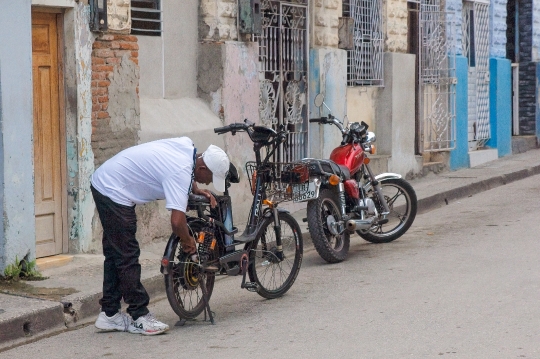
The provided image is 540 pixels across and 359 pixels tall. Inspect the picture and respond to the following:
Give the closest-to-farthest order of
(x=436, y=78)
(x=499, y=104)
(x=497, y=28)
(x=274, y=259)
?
(x=274, y=259)
(x=436, y=78)
(x=499, y=104)
(x=497, y=28)

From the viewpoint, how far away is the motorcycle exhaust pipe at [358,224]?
965 cm

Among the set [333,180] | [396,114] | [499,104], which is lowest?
[333,180]

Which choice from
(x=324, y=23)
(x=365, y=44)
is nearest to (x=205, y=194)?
(x=324, y=23)

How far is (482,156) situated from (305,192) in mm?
10228

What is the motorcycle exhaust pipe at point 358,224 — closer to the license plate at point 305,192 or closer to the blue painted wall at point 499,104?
the license plate at point 305,192

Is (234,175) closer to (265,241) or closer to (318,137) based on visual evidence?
(265,241)

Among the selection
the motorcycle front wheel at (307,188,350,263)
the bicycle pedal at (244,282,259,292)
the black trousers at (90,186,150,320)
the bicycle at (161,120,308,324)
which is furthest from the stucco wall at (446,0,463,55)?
the black trousers at (90,186,150,320)

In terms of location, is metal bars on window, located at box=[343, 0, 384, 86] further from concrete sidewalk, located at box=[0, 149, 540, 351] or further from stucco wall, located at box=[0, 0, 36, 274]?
stucco wall, located at box=[0, 0, 36, 274]

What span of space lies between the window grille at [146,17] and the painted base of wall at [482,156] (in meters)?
8.69

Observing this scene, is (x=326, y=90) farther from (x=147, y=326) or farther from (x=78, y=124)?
(x=147, y=326)

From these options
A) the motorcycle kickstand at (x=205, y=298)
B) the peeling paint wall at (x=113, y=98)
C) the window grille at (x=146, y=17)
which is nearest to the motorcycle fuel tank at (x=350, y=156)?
the peeling paint wall at (x=113, y=98)

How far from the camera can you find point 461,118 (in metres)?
17.6

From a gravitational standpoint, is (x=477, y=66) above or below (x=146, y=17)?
below

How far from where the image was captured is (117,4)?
981 cm
